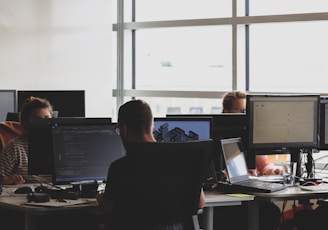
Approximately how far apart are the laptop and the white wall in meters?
2.87

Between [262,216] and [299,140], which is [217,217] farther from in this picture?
[299,140]

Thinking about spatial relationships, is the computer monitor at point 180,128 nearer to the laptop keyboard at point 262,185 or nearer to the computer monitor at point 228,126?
the computer monitor at point 228,126

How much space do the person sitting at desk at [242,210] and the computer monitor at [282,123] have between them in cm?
30

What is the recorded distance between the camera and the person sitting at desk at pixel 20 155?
4.25 metres

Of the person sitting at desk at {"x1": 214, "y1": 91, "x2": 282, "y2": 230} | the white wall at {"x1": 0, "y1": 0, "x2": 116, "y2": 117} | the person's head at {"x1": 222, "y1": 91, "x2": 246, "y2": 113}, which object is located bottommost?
the person sitting at desk at {"x1": 214, "y1": 91, "x2": 282, "y2": 230}

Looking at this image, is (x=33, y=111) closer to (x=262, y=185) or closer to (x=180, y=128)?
(x=180, y=128)

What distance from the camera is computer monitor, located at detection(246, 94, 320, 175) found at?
169 inches

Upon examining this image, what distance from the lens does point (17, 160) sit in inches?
168

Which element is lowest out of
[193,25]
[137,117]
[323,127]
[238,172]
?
[238,172]

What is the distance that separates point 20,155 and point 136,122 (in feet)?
4.27

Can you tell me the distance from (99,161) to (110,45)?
368 centimetres

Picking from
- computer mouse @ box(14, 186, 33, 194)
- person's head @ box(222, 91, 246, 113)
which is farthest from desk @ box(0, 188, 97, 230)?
person's head @ box(222, 91, 246, 113)

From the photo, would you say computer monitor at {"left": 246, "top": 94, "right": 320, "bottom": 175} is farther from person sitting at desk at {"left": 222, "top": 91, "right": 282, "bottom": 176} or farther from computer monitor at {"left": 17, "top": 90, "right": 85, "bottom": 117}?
computer monitor at {"left": 17, "top": 90, "right": 85, "bottom": 117}

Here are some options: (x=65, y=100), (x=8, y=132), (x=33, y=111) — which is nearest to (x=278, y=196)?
(x=33, y=111)
